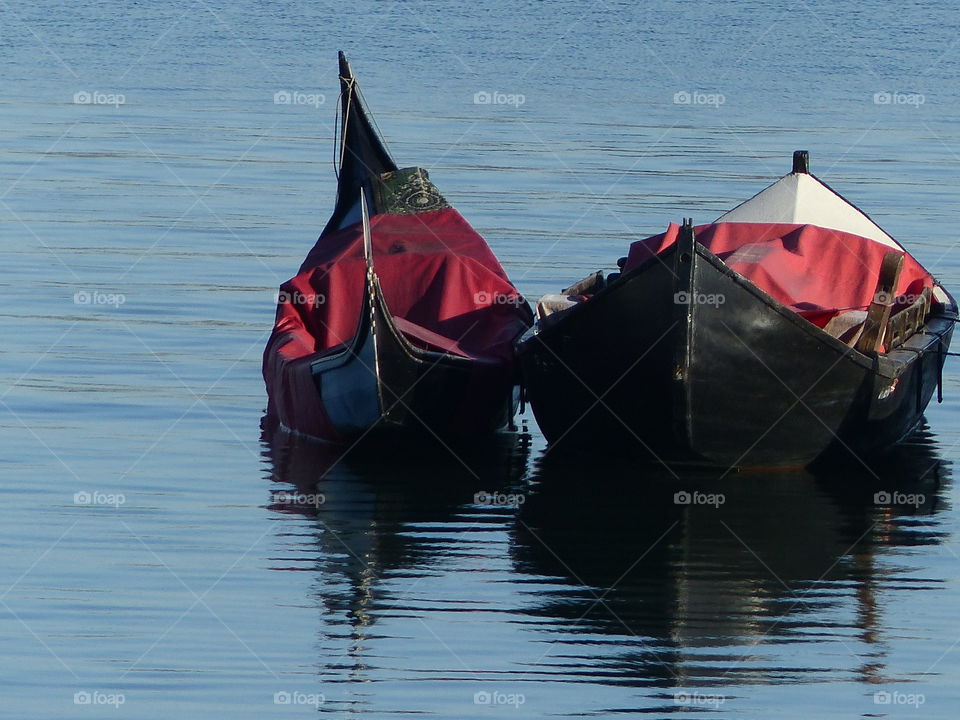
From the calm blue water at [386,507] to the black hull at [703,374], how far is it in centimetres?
31

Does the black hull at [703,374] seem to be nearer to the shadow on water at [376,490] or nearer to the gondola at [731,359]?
the gondola at [731,359]

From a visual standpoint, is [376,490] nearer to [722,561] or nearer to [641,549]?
[641,549]

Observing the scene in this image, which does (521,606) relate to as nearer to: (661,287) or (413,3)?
(661,287)

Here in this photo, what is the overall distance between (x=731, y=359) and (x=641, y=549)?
1.53 metres

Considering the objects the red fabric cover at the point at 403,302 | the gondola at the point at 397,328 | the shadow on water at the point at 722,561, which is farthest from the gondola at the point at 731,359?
the red fabric cover at the point at 403,302

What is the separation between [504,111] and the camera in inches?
1200

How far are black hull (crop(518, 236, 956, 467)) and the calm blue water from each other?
1.02 ft

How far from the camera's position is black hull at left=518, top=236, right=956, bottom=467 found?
11758mm

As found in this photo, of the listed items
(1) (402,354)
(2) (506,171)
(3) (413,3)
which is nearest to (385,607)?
(1) (402,354)

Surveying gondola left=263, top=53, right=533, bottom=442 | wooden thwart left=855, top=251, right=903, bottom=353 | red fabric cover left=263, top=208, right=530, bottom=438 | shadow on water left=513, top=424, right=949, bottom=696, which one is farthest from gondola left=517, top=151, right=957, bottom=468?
red fabric cover left=263, top=208, right=530, bottom=438

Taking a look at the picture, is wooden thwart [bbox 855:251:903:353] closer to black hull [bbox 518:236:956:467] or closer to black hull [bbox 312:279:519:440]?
black hull [bbox 518:236:956:467]

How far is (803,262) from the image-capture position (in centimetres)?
1341

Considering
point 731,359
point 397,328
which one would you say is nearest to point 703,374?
point 731,359

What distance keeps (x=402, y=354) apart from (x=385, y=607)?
114 inches
